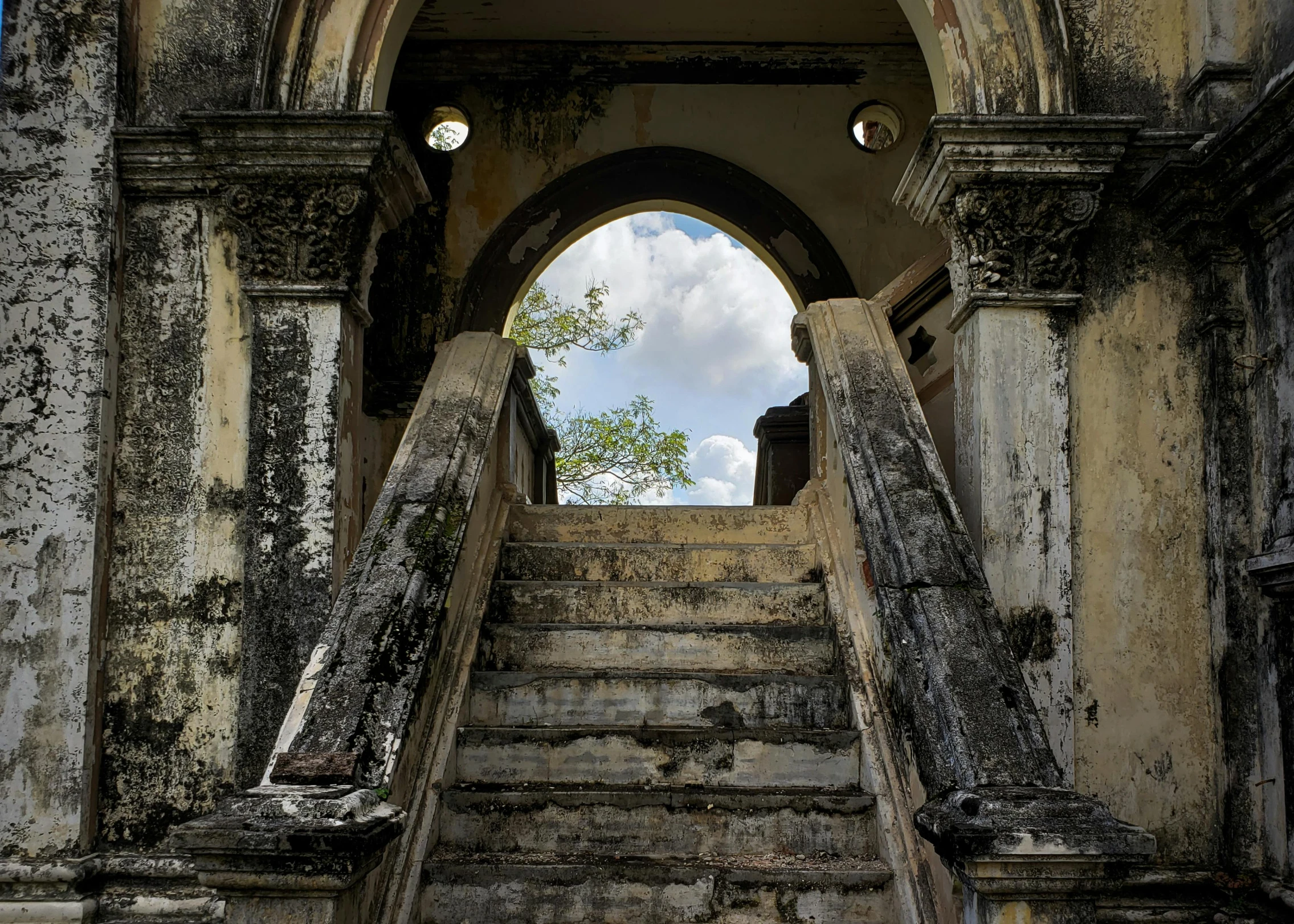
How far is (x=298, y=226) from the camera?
4656mm

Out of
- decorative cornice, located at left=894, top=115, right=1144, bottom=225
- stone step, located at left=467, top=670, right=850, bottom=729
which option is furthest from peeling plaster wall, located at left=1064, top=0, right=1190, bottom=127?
stone step, located at left=467, top=670, right=850, bottom=729

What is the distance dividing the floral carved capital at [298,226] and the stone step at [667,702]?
1968mm

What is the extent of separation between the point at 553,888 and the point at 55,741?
231cm

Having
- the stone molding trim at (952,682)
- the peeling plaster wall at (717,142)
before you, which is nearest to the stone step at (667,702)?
the stone molding trim at (952,682)

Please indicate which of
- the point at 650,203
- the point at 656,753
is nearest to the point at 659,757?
the point at 656,753

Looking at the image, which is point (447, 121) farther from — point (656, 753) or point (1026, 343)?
point (656, 753)

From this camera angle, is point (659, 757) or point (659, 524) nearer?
point (659, 757)

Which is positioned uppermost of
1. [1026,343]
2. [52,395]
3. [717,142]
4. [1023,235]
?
[717,142]

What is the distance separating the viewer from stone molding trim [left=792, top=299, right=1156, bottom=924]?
269 centimetres

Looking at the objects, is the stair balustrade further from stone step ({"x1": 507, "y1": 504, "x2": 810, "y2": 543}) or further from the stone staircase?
stone step ({"x1": 507, "y1": 504, "x2": 810, "y2": 543})

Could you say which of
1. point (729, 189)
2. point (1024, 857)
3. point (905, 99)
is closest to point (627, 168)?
point (729, 189)

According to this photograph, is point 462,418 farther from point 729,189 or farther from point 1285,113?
point 729,189

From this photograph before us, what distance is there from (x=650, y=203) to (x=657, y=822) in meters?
5.46

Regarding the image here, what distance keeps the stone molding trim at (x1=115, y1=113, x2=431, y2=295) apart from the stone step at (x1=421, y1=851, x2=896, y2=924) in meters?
2.54
